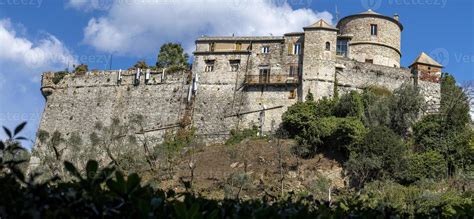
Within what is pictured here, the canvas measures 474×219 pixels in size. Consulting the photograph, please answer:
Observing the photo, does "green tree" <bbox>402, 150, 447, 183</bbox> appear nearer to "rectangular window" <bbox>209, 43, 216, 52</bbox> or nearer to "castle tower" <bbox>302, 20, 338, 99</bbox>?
"castle tower" <bbox>302, 20, 338, 99</bbox>

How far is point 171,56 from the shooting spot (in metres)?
52.4

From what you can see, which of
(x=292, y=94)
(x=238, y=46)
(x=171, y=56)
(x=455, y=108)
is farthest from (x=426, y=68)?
(x=171, y=56)

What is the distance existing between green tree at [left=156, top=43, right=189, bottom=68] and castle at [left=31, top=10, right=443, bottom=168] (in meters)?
5.61

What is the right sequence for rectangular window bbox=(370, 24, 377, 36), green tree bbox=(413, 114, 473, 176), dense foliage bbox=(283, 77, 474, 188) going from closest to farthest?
dense foliage bbox=(283, 77, 474, 188)
green tree bbox=(413, 114, 473, 176)
rectangular window bbox=(370, 24, 377, 36)

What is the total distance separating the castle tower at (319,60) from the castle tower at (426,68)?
6.16m

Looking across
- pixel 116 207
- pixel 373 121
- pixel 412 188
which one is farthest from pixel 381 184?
pixel 116 207

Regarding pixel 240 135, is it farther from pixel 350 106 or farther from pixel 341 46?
pixel 341 46

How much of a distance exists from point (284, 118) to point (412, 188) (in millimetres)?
10329

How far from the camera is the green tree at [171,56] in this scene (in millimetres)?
51256

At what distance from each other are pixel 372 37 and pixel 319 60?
6098 mm

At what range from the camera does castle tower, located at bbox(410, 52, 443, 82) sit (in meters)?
42.9

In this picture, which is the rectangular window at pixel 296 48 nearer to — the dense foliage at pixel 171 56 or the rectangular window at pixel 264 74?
the rectangular window at pixel 264 74

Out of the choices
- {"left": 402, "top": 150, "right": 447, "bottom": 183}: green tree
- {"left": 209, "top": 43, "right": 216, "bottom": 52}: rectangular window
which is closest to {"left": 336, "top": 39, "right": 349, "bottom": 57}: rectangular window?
{"left": 209, "top": 43, "right": 216, "bottom": 52}: rectangular window

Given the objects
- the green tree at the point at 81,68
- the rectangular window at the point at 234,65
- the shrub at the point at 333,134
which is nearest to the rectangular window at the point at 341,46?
the rectangular window at the point at 234,65
